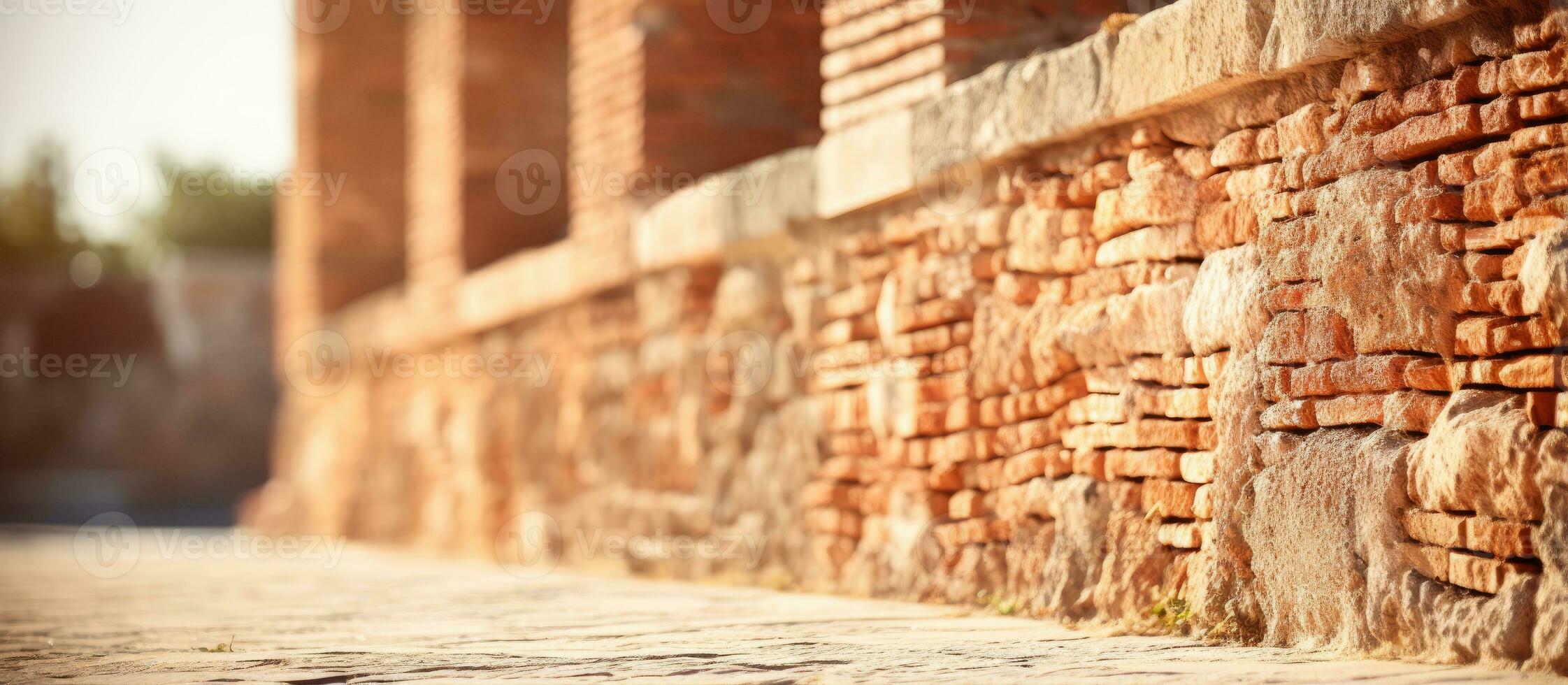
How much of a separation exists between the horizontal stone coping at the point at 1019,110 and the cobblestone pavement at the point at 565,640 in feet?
3.24

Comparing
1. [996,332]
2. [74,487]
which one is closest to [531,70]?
[996,332]

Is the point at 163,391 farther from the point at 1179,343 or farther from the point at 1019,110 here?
the point at 1179,343

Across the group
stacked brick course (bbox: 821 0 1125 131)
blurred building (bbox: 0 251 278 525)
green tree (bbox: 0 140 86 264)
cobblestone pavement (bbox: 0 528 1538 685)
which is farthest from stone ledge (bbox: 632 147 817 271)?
green tree (bbox: 0 140 86 264)

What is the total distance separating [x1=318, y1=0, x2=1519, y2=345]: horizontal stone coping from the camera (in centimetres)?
270

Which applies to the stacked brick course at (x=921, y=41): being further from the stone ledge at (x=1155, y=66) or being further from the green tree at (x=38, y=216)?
the green tree at (x=38, y=216)

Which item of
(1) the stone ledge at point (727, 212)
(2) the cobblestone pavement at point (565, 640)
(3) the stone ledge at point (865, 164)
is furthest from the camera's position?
(1) the stone ledge at point (727, 212)

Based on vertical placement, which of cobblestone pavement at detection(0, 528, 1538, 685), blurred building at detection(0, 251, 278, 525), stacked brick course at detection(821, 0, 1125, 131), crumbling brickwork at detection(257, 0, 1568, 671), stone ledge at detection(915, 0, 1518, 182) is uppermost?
blurred building at detection(0, 251, 278, 525)

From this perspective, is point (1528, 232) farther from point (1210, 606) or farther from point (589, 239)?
point (589, 239)

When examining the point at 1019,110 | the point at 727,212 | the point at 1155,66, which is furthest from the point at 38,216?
the point at 1155,66

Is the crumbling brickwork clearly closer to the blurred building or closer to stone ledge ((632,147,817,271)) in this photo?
stone ledge ((632,147,817,271))

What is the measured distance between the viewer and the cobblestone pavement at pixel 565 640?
2.55m

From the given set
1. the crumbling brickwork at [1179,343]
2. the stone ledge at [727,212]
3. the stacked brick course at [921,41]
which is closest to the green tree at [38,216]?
the stone ledge at [727,212]

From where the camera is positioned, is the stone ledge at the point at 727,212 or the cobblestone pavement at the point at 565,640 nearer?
the cobblestone pavement at the point at 565,640

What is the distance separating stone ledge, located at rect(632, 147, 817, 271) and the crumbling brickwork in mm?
15
